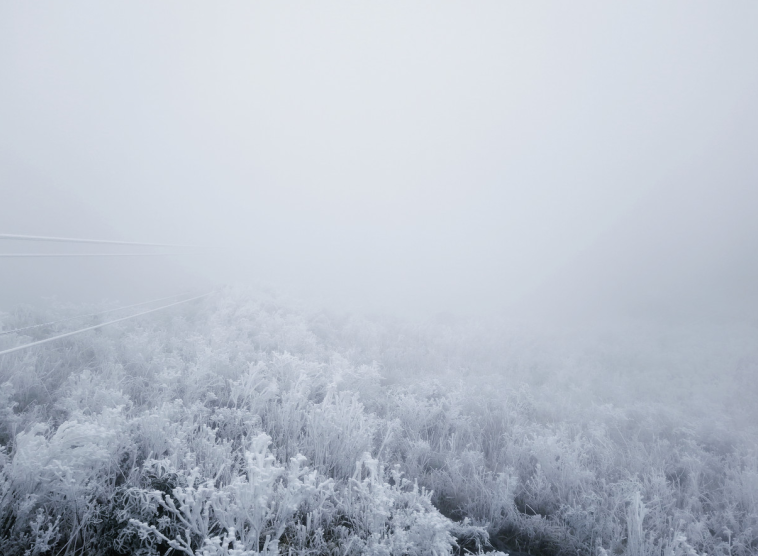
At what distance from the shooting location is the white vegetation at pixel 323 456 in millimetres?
2006

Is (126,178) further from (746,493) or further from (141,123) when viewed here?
(746,493)

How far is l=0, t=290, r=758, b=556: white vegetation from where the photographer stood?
2.01 metres

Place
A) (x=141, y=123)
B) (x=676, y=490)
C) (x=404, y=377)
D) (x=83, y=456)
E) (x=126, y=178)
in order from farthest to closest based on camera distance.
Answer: (x=141, y=123) < (x=126, y=178) < (x=404, y=377) < (x=676, y=490) < (x=83, y=456)

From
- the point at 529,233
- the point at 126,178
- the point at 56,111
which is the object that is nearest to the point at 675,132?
the point at 529,233

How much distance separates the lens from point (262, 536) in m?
2.18

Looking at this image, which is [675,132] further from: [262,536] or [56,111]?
[56,111]

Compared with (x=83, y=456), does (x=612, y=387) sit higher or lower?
lower

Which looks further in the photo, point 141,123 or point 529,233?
point 141,123

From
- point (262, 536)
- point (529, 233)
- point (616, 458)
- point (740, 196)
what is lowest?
point (616, 458)

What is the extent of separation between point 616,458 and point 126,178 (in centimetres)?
3730

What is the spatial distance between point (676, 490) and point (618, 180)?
5406 cm

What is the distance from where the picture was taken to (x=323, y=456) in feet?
10.4

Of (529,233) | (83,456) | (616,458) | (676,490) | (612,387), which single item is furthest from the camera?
(529,233)

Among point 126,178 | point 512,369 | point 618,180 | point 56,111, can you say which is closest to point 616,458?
point 512,369
